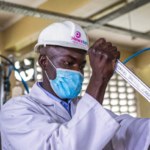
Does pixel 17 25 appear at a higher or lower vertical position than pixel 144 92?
higher

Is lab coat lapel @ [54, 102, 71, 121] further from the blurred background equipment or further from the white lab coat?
the blurred background equipment

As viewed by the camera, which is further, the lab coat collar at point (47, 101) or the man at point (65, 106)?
the lab coat collar at point (47, 101)

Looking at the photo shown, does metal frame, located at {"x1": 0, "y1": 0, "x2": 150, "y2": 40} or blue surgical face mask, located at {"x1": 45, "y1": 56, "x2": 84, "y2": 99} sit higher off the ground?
metal frame, located at {"x1": 0, "y1": 0, "x2": 150, "y2": 40}

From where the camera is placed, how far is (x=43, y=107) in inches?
37.0

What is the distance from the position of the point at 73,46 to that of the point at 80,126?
0.42 m

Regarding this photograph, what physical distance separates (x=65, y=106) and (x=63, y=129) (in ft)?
1.27

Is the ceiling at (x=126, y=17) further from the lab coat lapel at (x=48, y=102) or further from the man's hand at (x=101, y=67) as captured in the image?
the man's hand at (x=101, y=67)

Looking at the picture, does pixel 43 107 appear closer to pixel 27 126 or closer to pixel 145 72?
pixel 27 126

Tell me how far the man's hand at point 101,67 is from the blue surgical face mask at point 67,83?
0.30 m

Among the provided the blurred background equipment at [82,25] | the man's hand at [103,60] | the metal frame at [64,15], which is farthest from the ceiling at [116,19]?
the man's hand at [103,60]

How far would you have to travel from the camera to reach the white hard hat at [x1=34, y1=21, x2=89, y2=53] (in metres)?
0.99

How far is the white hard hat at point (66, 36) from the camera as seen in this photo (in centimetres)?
99

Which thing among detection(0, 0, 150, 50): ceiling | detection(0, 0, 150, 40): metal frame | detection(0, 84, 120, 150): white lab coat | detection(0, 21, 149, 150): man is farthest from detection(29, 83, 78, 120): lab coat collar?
detection(0, 0, 150, 50): ceiling

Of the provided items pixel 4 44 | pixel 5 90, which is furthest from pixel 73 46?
pixel 4 44
